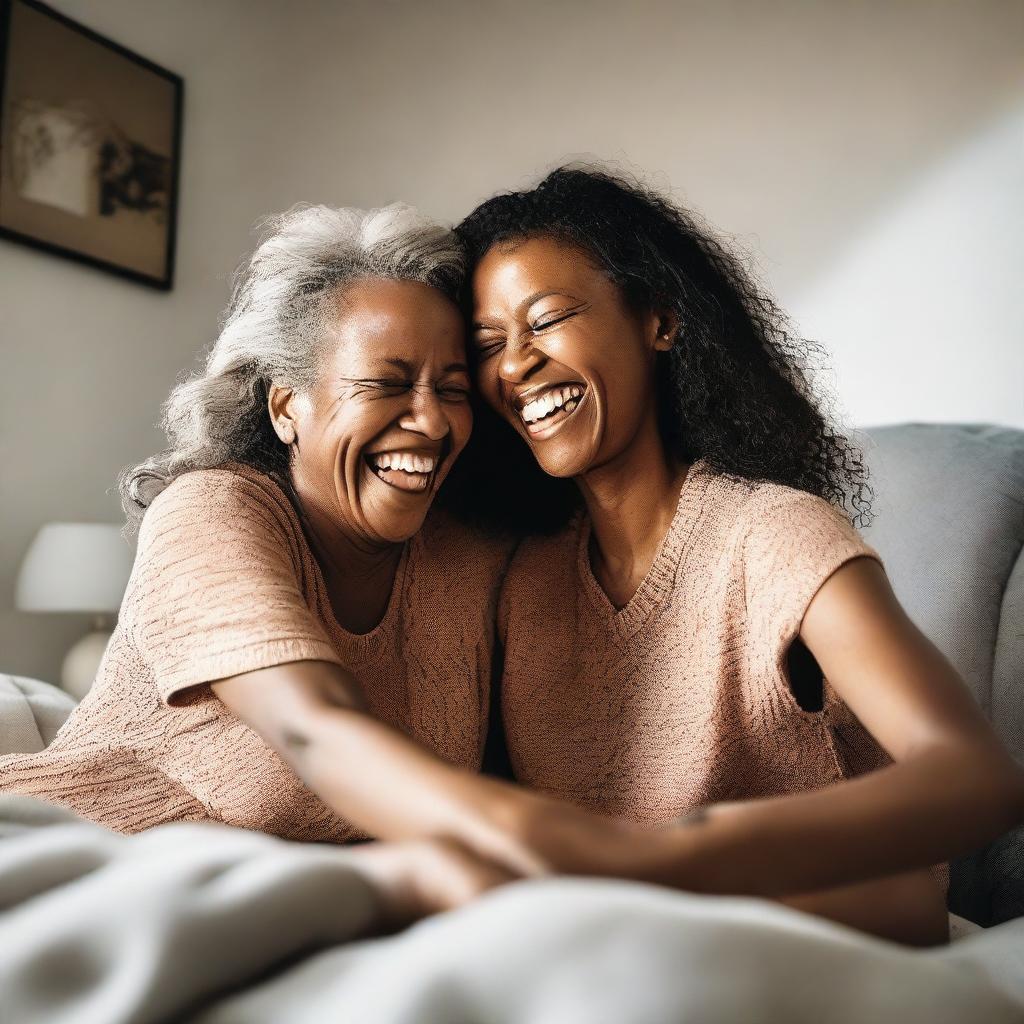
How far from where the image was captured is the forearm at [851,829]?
71 cm

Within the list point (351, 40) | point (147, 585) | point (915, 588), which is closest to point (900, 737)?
point (147, 585)

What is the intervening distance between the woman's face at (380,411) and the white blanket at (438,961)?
78cm

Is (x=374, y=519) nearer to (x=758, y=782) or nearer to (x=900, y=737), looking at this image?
(x=758, y=782)

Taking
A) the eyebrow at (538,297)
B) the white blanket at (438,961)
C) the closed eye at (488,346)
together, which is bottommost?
the white blanket at (438,961)

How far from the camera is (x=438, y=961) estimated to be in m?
0.43

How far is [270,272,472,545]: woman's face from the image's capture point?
1.25 meters

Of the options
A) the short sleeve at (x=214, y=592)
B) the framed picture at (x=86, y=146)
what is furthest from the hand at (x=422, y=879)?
the framed picture at (x=86, y=146)

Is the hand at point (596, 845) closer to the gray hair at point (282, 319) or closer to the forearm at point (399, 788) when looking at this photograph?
the forearm at point (399, 788)

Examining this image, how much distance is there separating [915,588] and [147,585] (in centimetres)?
119

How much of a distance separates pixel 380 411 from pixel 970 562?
99cm

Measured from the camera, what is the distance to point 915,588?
165cm

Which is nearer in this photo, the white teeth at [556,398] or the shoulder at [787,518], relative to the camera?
the shoulder at [787,518]

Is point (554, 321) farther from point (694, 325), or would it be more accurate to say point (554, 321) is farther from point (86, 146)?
point (86, 146)

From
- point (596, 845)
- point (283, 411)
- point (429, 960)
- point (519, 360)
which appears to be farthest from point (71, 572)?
point (429, 960)
